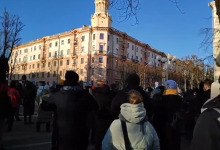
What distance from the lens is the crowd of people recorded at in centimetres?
151

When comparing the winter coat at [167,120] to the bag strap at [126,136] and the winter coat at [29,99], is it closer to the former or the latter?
the bag strap at [126,136]

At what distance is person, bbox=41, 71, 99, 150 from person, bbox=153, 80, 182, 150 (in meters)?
1.43

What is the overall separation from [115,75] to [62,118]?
56.3 metres

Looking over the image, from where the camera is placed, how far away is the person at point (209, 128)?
4.66 ft

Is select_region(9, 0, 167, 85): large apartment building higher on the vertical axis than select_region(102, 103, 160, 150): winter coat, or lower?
higher

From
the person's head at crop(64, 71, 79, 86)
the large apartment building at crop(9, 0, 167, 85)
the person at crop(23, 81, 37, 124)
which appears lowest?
the person at crop(23, 81, 37, 124)

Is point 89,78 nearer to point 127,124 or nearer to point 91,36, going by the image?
point 91,36

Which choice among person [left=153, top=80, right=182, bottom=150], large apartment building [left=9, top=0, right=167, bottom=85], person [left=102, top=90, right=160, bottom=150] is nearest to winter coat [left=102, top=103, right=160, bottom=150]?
person [left=102, top=90, right=160, bottom=150]

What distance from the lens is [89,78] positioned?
57.8 m

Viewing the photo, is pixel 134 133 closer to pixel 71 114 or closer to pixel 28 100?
pixel 71 114

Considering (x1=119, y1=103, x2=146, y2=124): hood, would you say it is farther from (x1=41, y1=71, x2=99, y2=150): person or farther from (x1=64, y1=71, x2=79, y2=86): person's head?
(x1=64, y1=71, x2=79, y2=86): person's head

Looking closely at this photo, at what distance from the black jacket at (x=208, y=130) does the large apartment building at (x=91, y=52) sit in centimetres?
5422

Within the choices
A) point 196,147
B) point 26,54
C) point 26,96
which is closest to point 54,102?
point 196,147

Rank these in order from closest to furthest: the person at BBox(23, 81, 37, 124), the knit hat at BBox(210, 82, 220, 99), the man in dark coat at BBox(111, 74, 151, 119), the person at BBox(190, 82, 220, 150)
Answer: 1. the person at BBox(190, 82, 220, 150)
2. the knit hat at BBox(210, 82, 220, 99)
3. the man in dark coat at BBox(111, 74, 151, 119)
4. the person at BBox(23, 81, 37, 124)
